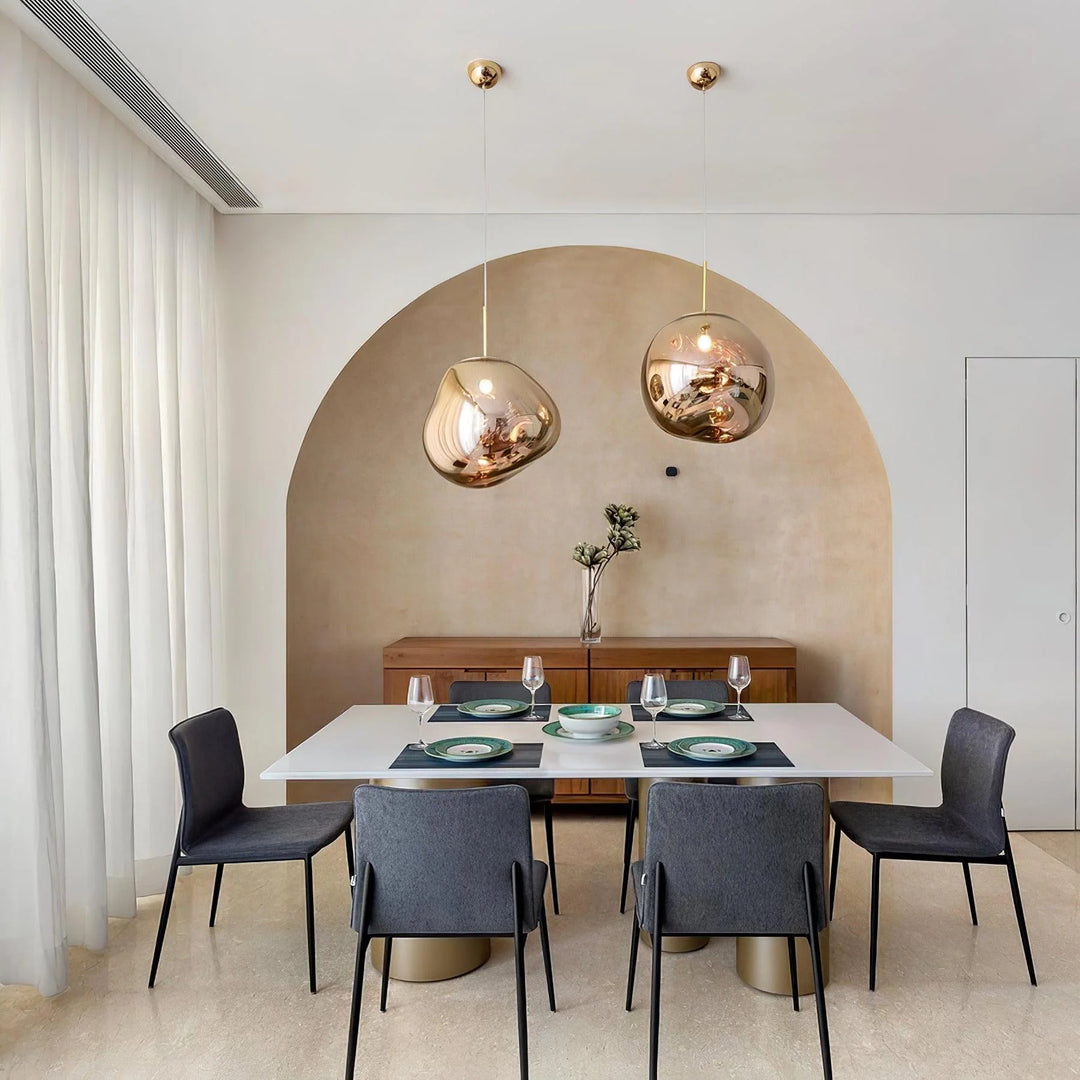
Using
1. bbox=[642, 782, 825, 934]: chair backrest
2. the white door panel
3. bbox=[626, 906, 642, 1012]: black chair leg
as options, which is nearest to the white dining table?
bbox=[642, 782, 825, 934]: chair backrest

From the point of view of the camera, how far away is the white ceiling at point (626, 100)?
8.47 feet

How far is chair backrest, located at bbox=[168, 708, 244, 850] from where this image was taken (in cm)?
263

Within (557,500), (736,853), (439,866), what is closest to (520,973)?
(439,866)

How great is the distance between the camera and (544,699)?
3.52m

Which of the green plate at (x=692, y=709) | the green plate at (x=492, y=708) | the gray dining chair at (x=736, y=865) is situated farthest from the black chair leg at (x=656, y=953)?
the green plate at (x=492, y=708)

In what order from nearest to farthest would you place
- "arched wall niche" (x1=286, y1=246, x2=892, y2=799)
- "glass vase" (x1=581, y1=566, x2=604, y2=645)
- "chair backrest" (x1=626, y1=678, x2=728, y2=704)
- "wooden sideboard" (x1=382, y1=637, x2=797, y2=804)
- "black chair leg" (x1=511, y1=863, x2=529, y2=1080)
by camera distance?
"black chair leg" (x1=511, y1=863, x2=529, y2=1080) → "chair backrest" (x1=626, y1=678, x2=728, y2=704) → "wooden sideboard" (x1=382, y1=637, x2=797, y2=804) → "glass vase" (x1=581, y1=566, x2=604, y2=645) → "arched wall niche" (x1=286, y1=246, x2=892, y2=799)

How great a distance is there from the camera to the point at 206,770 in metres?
2.76

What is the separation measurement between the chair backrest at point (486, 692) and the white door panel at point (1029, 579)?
2006 mm

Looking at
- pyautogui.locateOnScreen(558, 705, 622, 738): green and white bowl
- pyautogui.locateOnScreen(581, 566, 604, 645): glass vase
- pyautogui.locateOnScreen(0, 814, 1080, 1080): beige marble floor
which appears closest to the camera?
pyautogui.locateOnScreen(0, 814, 1080, 1080): beige marble floor

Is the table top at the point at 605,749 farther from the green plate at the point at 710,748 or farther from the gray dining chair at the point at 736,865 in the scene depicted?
the gray dining chair at the point at 736,865

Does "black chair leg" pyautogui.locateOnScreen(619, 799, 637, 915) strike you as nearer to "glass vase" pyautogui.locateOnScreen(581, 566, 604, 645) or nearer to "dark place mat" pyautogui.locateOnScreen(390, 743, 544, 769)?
"dark place mat" pyautogui.locateOnScreen(390, 743, 544, 769)

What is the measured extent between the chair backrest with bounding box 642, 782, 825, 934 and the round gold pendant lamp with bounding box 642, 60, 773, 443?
1013 mm

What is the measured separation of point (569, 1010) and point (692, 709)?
105 centimetres

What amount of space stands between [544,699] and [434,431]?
143 cm
